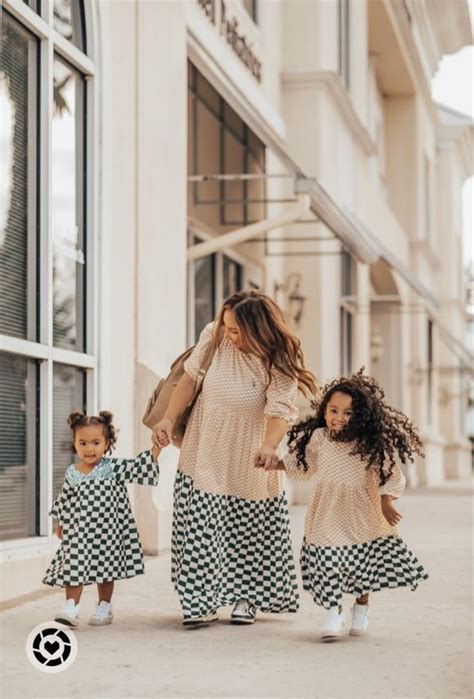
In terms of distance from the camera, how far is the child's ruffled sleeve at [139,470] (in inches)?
254

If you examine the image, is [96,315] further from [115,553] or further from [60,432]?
[115,553]

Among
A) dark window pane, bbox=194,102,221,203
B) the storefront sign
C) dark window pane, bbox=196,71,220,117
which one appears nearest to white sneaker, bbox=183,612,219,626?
the storefront sign

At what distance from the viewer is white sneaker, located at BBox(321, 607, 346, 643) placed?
6133 millimetres

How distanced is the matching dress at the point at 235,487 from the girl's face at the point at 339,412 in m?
0.21

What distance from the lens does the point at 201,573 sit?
6.46 meters

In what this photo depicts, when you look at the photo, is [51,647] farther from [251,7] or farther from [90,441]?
[251,7]

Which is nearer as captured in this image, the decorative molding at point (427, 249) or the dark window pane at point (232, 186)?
the dark window pane at point (232, 186)

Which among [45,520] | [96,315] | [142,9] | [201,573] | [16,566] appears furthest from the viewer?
[142,9]

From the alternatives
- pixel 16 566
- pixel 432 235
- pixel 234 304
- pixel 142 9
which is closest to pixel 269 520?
pixel 234 304

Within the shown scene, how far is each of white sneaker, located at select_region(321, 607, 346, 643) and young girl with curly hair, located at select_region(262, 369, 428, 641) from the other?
0.03m

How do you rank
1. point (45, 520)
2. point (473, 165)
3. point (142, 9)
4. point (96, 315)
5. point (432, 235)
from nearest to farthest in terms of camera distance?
point (45, 520), point (96, 315), point (142, 9), point (432, 235), point (473, 165)

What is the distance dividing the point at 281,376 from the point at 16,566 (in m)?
1.83

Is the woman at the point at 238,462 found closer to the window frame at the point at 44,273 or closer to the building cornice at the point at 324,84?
the window frame at the point at 44,273

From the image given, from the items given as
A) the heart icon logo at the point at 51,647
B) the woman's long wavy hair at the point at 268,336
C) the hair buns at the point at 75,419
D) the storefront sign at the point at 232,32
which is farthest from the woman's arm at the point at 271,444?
the storefront sign at the point at 232,32
